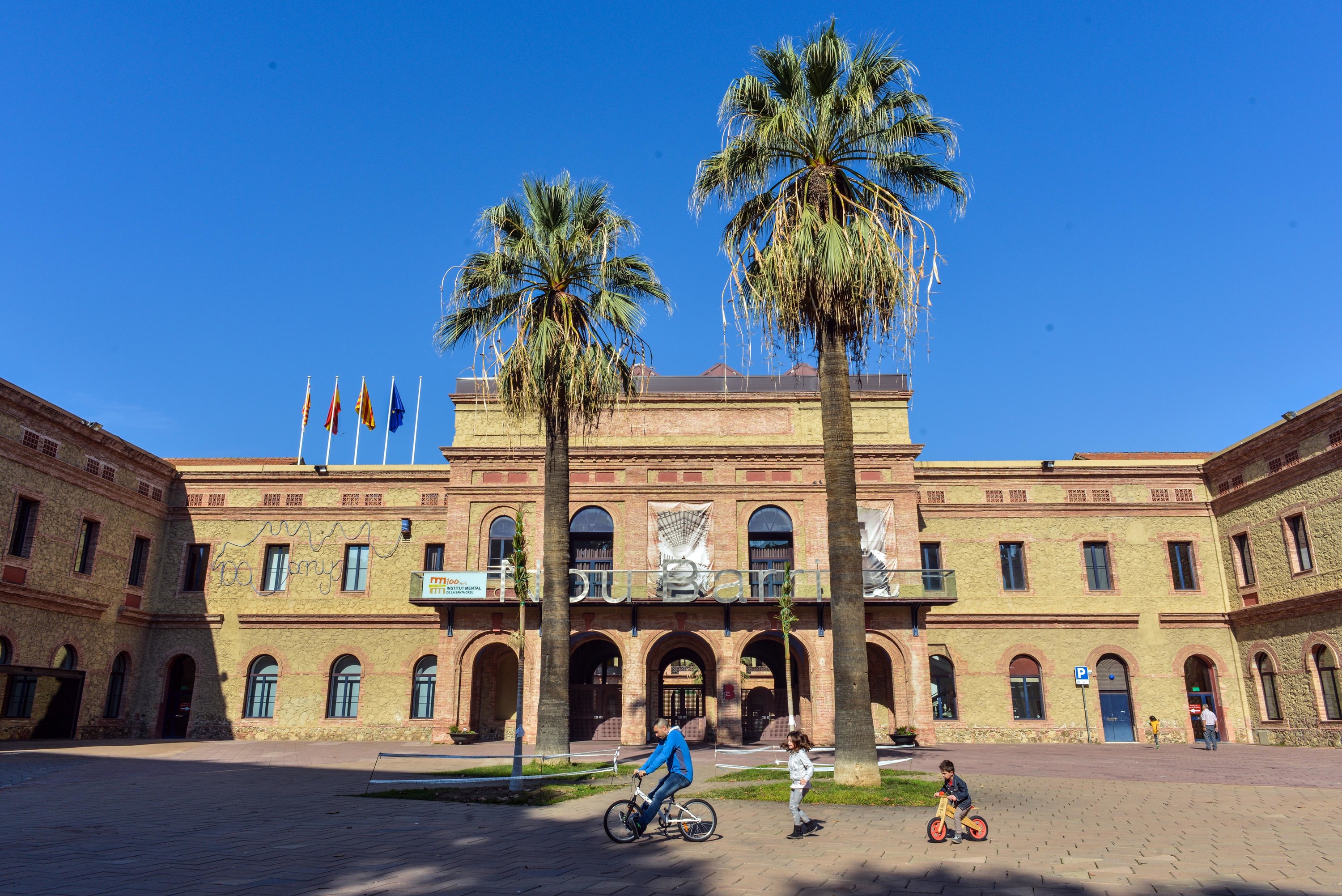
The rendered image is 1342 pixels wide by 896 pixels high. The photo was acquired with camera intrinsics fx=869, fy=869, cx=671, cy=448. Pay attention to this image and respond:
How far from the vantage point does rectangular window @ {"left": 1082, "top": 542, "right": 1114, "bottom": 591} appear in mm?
31875

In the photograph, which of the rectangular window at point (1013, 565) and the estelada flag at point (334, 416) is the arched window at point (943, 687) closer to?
the rectangular window at point (1013, 565)

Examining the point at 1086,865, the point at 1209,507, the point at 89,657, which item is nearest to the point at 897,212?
the point at 1086,865

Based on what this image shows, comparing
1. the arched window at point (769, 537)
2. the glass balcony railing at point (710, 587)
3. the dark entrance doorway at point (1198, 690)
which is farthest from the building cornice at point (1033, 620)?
the arched window at point (769, 537)

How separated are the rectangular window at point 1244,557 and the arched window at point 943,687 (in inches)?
414

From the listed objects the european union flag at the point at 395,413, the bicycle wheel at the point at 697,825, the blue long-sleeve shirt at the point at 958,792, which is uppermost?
the european union flag at the point at 395,413

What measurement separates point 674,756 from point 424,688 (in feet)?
76.0

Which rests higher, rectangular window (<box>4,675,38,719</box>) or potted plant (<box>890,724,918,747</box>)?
rectangular window (<box>4,675,38,719</box>)

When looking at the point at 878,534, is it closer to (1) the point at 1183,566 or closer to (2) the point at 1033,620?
(2) the point at 1033,620

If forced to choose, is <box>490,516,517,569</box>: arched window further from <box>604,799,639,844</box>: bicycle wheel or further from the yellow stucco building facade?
<box>604,799,639,844</box>: bicycle wheel

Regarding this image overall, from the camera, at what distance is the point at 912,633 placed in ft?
90.6

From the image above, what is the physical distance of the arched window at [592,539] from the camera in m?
29.6

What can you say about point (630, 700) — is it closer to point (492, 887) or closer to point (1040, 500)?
point (1040, 500)

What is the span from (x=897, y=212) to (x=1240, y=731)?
25.2 metres

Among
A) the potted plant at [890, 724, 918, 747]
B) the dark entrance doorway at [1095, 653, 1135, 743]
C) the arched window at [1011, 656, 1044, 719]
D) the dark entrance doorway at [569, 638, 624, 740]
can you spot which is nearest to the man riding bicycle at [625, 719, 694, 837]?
the potted plant at [890, 724, 918, 747]
